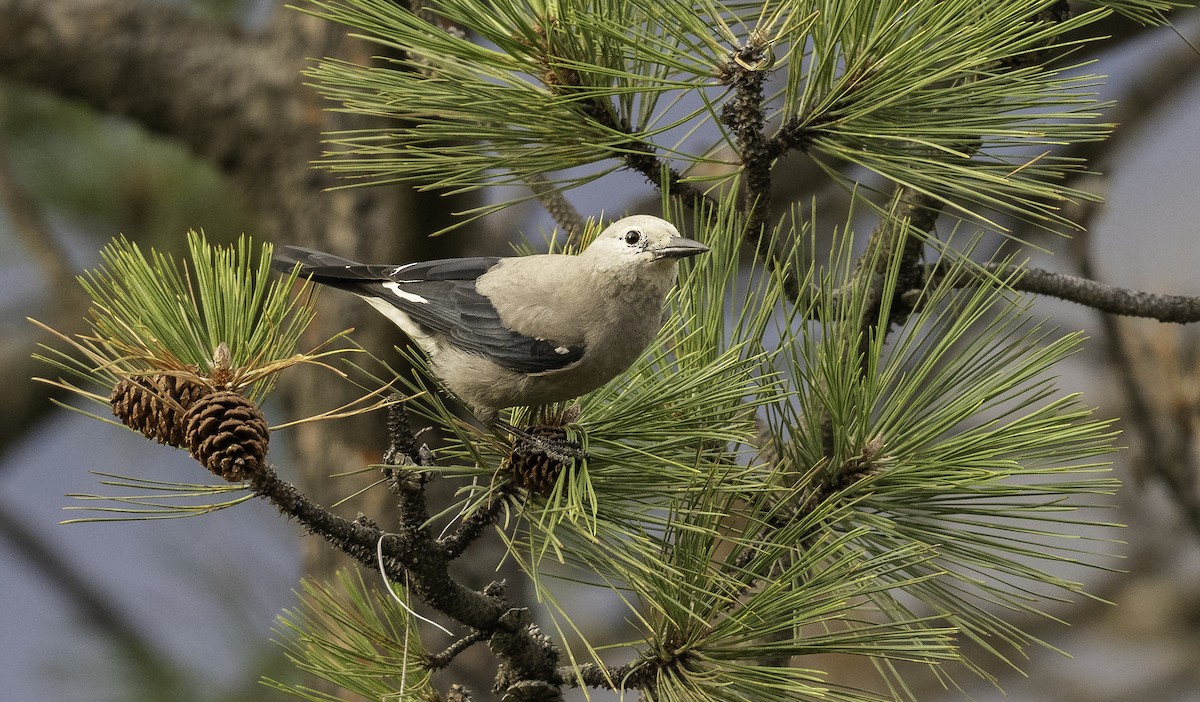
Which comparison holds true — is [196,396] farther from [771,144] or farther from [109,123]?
[109,123]

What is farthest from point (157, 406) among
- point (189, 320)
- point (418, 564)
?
point (418, 564)

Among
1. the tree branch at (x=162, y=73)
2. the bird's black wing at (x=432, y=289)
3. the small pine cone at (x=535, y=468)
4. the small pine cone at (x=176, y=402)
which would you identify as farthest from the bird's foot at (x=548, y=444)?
the tree branch at (x=162, y=73)

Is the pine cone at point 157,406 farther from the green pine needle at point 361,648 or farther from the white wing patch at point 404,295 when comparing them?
the white wing patch at point 404,295

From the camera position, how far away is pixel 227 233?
3.54 meters

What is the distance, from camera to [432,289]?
5.15ft

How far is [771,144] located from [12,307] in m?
3.21

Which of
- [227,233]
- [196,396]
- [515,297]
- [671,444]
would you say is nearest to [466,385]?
[515,297]

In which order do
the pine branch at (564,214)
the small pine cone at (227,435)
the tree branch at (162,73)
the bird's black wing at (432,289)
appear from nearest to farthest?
the small pine cone at (227,435)
the bird's black wing at (432,289)
the pine branch at (564,214)
the tree branch at (162,73)

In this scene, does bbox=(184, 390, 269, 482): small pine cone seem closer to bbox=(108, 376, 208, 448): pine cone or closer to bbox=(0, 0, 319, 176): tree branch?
bbox=(108, 376, 208, 448): pine cone

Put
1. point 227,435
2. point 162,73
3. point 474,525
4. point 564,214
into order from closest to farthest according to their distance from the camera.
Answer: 1. point 227,435
2. point 474,525
3. point 564,214
4. point 162,73

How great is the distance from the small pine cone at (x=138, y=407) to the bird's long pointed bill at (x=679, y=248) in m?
0.61

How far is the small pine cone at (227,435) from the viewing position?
Result: 99 centimetres

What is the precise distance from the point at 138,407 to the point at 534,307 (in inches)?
22.4

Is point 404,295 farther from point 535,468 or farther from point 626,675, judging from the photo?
point 626,675
